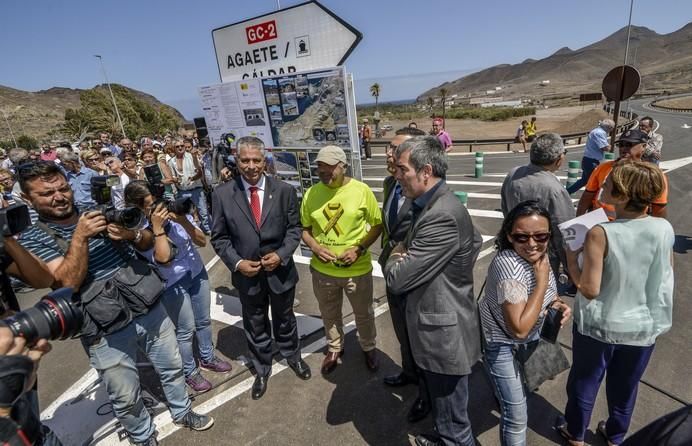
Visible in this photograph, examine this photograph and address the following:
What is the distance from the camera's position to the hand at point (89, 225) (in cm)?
209

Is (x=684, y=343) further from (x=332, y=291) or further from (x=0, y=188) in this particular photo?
(x=0, y=188)

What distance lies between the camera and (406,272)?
2.01 m

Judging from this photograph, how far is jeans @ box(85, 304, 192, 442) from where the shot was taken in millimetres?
2404

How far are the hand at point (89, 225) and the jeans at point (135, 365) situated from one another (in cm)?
76

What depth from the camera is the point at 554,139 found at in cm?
339

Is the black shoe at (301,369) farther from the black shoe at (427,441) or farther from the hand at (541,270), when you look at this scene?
the hand at (541,270)

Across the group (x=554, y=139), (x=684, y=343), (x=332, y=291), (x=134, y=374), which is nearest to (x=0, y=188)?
(x=134, y=374)

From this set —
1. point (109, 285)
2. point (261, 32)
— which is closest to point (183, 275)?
point (109, 285)

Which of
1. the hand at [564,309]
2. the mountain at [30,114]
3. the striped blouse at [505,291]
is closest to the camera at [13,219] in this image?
the striped blouse at [505,291]

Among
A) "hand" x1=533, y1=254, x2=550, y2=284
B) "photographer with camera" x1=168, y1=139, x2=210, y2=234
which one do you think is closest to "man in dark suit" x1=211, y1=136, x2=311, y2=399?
"hand" x1=533, y1=254, x2=550, y2=284

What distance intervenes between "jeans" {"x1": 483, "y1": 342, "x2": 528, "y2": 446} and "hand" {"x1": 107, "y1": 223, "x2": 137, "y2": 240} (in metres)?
2.49

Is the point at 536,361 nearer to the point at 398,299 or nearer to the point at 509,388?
the point at 509,388

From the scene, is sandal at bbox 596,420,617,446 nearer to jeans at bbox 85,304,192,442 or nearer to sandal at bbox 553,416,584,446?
sandal at bbox 553,416,584,446

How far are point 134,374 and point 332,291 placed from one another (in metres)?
1.71
